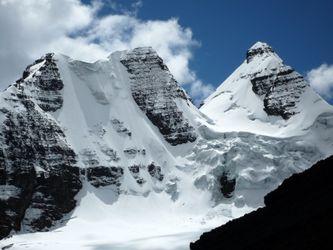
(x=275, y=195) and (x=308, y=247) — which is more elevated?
(x=275, y=195)

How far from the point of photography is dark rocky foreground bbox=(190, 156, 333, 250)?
51537 millimetres

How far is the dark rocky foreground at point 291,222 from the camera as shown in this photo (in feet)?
169

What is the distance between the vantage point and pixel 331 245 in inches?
1809

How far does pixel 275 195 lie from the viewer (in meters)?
76.6

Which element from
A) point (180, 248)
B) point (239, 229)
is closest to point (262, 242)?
point (239, 229)

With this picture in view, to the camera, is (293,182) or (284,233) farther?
(293,182)

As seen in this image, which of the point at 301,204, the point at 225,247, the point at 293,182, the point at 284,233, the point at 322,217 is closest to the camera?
the point at 322,217

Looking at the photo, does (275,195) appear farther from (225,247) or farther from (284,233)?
(284,233)

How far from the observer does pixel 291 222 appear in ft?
194

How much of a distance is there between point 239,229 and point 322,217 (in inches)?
811

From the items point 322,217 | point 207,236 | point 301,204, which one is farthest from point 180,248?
point 322,217

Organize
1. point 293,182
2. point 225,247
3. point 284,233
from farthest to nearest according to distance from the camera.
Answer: point 293,182
point 225,247
point 284,233

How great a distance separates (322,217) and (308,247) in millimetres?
4823

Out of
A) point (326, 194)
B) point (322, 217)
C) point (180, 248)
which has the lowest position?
point (322, 217)
